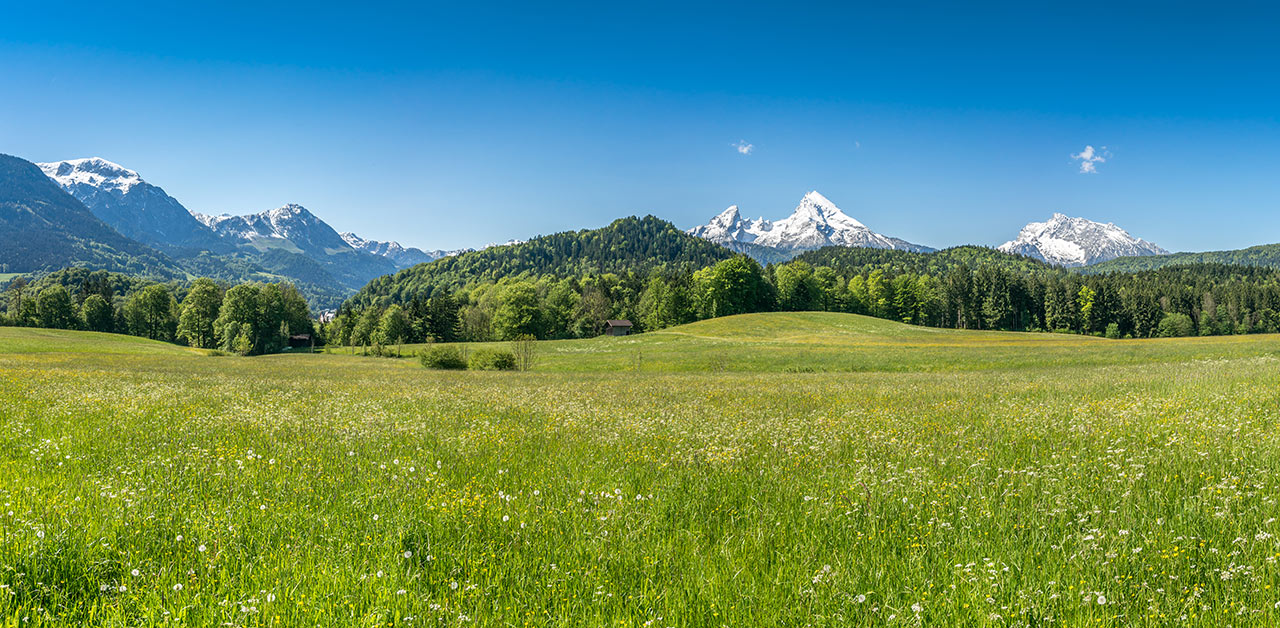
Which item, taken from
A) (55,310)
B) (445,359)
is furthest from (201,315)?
(445,359)

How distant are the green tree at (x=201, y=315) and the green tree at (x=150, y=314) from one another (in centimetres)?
1199

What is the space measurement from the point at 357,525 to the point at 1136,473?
8.94m

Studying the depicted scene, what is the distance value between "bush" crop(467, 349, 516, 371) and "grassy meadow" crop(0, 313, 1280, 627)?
46.5 metres

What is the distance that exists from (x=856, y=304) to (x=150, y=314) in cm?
16774

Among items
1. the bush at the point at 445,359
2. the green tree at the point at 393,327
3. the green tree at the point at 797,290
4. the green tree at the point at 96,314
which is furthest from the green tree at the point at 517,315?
the green tree at the point at 96,314

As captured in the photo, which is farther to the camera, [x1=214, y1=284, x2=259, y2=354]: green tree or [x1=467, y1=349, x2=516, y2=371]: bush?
[x1=214, y1=284, x2=259, y2=354]: green tree

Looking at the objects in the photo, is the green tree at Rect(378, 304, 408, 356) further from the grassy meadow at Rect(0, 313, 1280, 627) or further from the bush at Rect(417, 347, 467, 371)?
the grassy meadow at Rect(0, 313, 1280, 627)

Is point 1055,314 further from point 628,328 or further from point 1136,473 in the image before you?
point 1136,473

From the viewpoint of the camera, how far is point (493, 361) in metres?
58.6

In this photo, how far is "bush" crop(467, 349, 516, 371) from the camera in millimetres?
58469

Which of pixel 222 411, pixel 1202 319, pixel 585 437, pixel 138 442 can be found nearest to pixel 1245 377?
pixel 585 437

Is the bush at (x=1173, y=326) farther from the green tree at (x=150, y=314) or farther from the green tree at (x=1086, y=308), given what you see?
the green tree at (x=150, y=314)

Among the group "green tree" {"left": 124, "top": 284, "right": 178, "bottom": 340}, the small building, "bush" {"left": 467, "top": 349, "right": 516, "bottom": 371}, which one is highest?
"green tree" {"left": 124, "top": 284, "right": 178, "bottom": 340}

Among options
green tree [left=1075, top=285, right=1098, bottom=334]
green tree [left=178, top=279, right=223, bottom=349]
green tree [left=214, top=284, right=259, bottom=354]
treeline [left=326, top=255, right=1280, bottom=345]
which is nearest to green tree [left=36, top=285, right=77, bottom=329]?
green tree [left=178, top=279, right=223, bottom=349]
